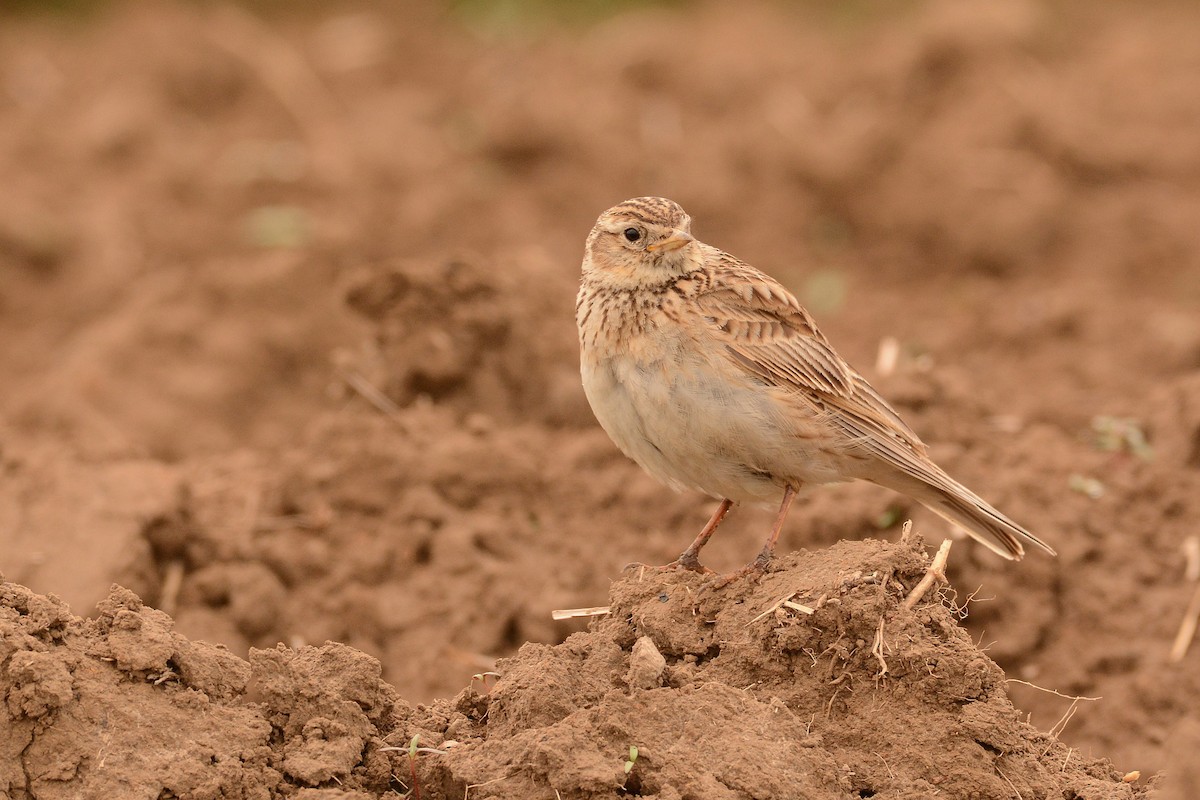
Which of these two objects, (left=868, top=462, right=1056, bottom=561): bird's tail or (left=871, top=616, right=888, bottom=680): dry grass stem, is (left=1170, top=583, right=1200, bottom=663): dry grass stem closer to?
(left=868, top=462, right=1056, bottom=561): bird's tail

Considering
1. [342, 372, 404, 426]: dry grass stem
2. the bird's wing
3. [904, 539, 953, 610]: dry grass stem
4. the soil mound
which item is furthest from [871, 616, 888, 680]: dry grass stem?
[342, 372, 404, 426]: dry grass stem

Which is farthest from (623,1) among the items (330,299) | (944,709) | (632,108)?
(944,709)

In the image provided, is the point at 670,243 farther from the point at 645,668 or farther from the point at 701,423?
the point at 645,668

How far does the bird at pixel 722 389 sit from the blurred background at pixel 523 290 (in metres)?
0.82

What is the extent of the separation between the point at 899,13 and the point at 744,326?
11.0 meters

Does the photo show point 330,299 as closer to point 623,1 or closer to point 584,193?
point 584,193

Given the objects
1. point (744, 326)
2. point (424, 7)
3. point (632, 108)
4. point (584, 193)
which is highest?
point (424, 7)

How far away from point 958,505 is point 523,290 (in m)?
3.07

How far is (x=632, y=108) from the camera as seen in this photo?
504 inches

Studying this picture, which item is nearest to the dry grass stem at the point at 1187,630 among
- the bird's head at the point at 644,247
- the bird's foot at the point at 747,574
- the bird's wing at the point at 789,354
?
the bird's wing at the point at 789,354

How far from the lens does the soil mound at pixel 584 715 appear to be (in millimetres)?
4238

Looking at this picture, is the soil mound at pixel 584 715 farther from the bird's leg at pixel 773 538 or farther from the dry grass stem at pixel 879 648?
the bird's leg at pixel 773 538

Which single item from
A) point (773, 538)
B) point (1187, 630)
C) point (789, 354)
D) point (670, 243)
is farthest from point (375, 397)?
point (1187, 630)

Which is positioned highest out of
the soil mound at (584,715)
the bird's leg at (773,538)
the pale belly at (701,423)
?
the pale belly at (701,423)
